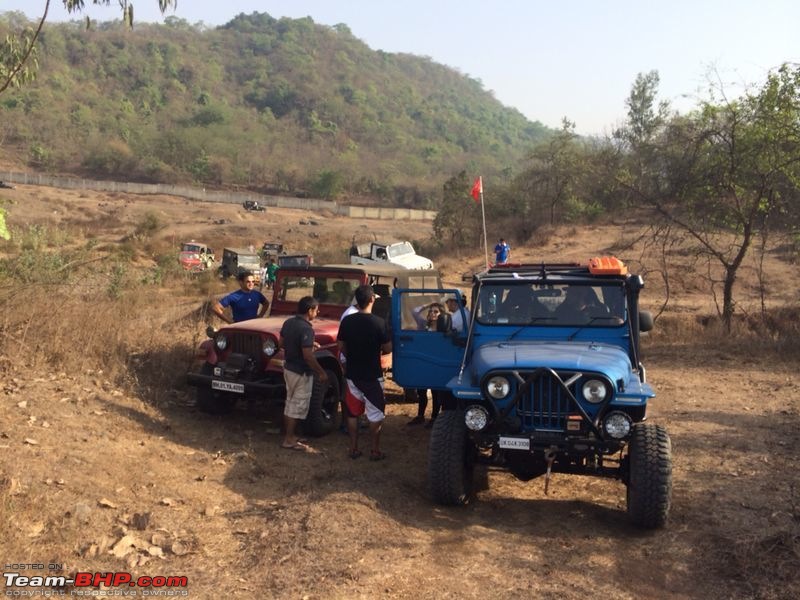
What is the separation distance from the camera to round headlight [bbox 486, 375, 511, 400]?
520 cm

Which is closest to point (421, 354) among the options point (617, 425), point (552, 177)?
point (617, 425)

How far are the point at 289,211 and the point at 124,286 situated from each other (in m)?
56.4

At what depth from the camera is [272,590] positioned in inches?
160

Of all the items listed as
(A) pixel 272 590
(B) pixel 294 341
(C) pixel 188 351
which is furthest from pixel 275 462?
(C) pixel 188 351

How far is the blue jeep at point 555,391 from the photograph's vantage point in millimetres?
5031

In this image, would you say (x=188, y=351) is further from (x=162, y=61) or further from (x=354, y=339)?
(x=162, y=61)

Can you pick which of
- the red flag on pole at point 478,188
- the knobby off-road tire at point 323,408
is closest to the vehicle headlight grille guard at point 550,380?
→ the knobby off-road tire at point 323,408

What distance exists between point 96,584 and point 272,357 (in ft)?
11.9

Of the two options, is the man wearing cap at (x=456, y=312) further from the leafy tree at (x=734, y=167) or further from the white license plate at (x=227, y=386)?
the leafy tree at (x=734, y=167)

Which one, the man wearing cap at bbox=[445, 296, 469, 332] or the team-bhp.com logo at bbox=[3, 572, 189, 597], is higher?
the man wearing cap at bbox=[445, 296, 469, 332]

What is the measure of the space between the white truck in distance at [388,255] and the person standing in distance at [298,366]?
1936cm

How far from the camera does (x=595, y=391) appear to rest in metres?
5.09

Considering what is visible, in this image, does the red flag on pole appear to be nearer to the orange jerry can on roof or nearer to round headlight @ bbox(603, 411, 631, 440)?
the orange jerry can on roof

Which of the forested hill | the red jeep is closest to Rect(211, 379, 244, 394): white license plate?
the red jeep
